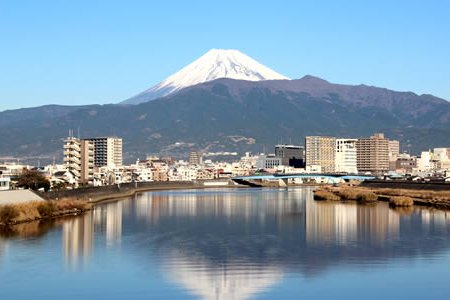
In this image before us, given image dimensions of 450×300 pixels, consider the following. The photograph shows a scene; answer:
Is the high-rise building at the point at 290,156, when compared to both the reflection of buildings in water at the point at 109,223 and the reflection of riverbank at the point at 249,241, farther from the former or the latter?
the reflection of riverbank at the point at 249,241

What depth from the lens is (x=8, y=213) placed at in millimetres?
33969

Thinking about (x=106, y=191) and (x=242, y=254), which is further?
(x=106, y=191)

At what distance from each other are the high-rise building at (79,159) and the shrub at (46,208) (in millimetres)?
38791

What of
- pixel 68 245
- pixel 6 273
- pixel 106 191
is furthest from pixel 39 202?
pixel 106 191

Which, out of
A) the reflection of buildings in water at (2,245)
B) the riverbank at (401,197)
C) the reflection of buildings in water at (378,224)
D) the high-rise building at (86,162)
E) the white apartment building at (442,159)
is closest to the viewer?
the reflection of buildings in water at (2,245)

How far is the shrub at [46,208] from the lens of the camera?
Answer: 38000mm

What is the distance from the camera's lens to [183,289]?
1855cm

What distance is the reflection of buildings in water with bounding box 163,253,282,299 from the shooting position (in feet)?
60.0

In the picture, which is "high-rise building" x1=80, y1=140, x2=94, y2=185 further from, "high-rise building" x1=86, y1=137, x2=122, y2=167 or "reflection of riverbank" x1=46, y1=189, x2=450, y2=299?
"high-rise building" x1=86, y1=137, x2=122, y2=167

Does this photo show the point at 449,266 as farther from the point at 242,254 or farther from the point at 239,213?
the point at 239,213

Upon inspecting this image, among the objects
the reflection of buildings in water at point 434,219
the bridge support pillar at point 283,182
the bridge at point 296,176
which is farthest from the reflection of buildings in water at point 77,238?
the bridge support pillar at point 283,182

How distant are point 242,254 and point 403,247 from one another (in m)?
5.65

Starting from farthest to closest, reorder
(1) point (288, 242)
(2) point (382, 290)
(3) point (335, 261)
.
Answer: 1. (1) point (288, 242)
2. (3) point (335, 261)
3. (2) point (382, 290)

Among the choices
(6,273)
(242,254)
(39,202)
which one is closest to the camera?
(6,273)
